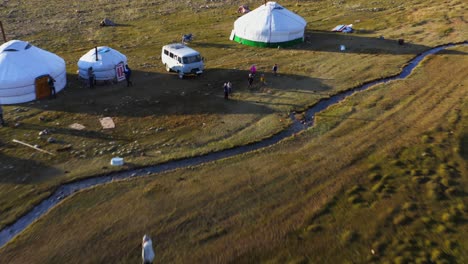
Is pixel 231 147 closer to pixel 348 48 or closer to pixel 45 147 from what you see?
pixel 45 147

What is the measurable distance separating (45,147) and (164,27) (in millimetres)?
33019

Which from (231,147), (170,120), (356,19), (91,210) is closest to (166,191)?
(91,210)

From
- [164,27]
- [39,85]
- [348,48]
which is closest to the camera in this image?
[39,85]

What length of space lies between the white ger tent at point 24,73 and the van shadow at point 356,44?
25469 millimetres

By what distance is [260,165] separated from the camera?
2116 cm

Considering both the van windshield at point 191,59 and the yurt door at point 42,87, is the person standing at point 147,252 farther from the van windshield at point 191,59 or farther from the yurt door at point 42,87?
the van windshield at point 191,59

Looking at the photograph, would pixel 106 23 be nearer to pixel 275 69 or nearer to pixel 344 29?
pixel 275 69

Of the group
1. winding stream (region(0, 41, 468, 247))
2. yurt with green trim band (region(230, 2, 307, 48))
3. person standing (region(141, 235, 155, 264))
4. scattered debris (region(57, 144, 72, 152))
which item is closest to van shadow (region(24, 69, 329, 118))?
scattered debris (region(57, 144, 72, 152))

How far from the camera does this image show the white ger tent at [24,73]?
28562 millimetres

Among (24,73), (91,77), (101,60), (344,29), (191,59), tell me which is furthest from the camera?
(344,29)

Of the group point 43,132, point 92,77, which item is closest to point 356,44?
point 92,77

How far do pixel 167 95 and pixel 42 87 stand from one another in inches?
390

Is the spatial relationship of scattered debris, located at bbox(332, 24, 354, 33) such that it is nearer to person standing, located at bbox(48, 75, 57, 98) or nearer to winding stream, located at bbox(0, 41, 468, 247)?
winding stream, located at bbox(0, 41, 468, 247)

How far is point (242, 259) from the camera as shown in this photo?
15.0 metres
